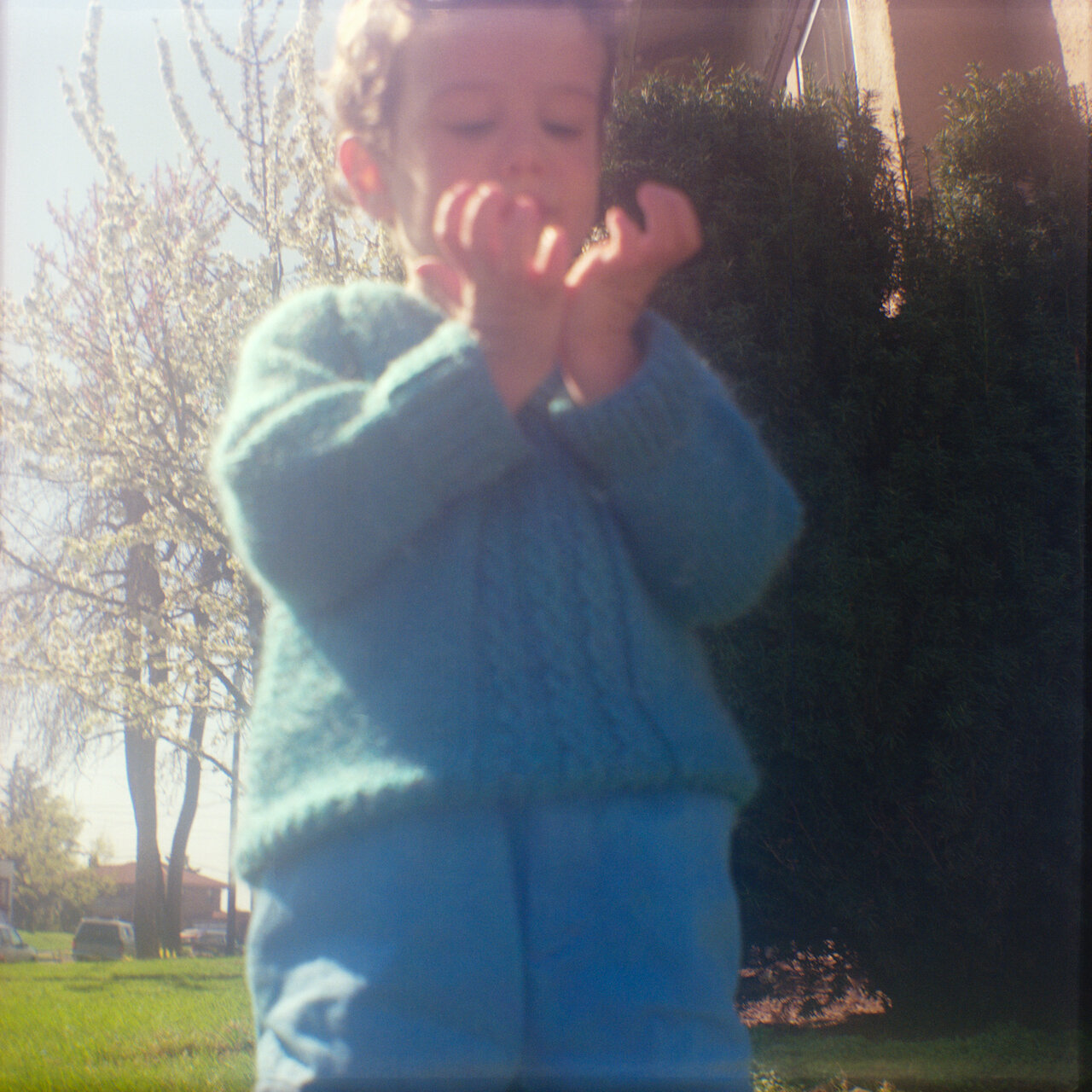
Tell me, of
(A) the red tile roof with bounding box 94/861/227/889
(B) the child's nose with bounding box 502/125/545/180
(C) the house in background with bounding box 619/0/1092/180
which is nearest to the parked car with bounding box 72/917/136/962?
(A) the red tile roof with bounding box 94/861/227/889

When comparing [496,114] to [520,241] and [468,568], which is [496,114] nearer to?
[520,241]

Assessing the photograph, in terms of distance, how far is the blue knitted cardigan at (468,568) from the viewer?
2.60 feet

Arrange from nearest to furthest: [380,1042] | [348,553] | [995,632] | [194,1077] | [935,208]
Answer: [380,1042], [348,553], [194,1077], [995,632], [935,208]

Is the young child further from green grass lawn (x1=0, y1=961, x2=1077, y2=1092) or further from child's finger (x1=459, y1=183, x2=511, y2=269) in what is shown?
green grass lawn (x1=0, y1=961, x2=1077, y2=1092)

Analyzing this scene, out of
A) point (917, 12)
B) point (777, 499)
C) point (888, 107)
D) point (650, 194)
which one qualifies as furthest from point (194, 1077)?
point (917, 12)

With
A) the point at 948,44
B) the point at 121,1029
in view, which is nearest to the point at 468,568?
the point at 121,1029

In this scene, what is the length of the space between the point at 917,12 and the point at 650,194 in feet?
11.5

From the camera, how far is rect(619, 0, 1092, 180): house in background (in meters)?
3.18

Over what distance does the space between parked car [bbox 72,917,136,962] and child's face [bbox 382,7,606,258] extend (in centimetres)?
321

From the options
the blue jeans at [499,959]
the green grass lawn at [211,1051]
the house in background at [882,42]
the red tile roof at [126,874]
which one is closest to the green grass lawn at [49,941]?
the green grass lawn at [211,1051]

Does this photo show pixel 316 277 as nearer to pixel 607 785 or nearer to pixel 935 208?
pixel 935 208

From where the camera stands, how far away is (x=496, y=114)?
3.16 feet

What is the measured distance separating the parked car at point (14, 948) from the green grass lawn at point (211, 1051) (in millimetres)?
25

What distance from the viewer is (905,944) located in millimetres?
2605
